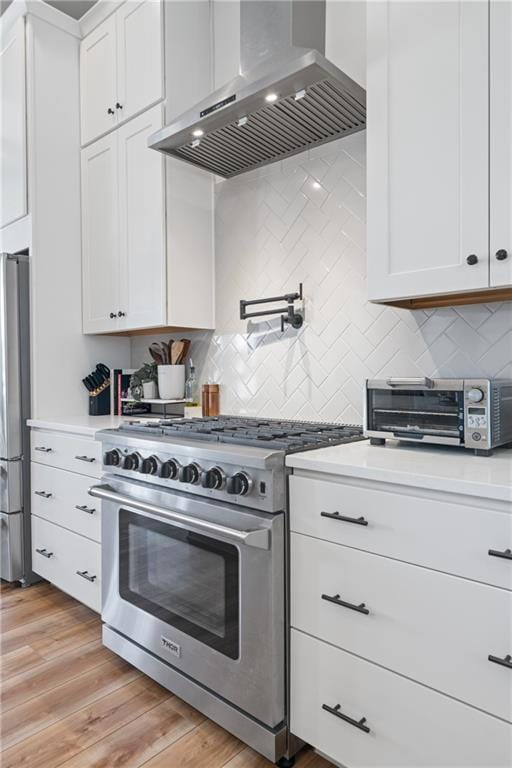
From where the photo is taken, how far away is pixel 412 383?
1.54 metres

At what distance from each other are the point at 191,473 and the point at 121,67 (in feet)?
7.34

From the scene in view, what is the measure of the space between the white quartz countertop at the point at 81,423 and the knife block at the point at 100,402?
0.23 ft

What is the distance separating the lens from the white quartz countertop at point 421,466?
1.11m

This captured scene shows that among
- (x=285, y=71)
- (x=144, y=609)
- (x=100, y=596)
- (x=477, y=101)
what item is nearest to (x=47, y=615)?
(x=100, y=596)

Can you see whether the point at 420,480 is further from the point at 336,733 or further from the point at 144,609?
the point at 144,609

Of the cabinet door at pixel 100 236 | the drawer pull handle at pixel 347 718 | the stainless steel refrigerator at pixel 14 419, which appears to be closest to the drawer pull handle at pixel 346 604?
the drawer pull handle at pixel 347 718

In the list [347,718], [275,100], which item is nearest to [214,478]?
[347,718]

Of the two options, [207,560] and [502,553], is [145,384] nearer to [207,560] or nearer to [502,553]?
[207,560]

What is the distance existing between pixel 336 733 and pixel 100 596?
1252 millimetres

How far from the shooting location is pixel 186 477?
1664 millimetres

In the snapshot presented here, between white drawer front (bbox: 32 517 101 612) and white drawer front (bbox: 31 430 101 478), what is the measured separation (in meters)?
0.32

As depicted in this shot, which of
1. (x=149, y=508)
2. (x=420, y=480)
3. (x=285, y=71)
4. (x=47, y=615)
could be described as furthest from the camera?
(x=47, y=615)

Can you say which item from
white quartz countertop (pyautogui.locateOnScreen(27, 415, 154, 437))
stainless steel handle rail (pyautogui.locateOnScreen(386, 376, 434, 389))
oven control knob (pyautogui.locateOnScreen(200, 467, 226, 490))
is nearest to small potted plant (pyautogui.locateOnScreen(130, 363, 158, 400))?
white quartz countertop (pyautogui.locateOnScreen(27, 415, 154, 437))

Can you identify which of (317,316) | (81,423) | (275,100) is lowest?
(81,423)
